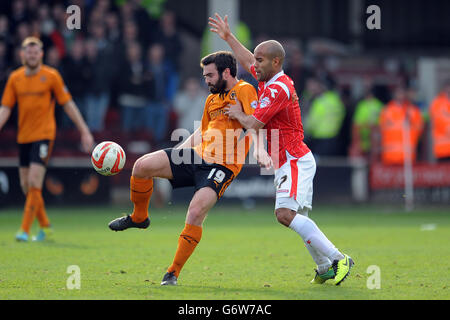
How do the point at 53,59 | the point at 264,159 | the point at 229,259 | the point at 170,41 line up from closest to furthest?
the point at 264,159 < the point at 229,259 < the point at 53,59 < the point at 170,41

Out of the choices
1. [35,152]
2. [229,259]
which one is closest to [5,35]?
[35,152]

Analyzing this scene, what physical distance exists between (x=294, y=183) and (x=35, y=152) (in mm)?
4796

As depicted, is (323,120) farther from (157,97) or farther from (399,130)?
(157,97)

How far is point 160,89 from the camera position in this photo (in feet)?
59.6

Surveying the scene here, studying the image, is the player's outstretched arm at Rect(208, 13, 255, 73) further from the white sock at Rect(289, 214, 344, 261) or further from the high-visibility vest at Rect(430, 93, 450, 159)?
the high-visibility vest at Rect(430, 93, 450, 159)

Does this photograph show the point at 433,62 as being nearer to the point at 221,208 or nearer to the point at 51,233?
the point at 221,208

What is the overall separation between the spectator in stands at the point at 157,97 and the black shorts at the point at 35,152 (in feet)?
22.1

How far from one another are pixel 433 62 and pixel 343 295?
49.9 ft

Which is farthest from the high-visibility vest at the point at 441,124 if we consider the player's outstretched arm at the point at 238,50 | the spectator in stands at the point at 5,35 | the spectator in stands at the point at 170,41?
the player's outstretched arm at the point at 238,50

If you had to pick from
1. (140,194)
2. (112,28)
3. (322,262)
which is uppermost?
(112,28)

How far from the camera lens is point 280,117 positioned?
292 inches

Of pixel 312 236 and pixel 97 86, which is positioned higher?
pixel 97 86

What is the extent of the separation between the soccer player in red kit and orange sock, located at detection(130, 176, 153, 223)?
0.99 m

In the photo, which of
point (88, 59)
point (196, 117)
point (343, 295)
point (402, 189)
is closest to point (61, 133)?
point (88, 59)
